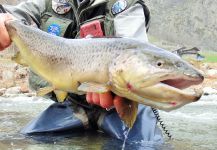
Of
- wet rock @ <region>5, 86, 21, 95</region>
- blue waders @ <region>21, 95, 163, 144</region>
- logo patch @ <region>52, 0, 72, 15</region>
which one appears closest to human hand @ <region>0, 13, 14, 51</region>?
logo patch @ <region>52, 0, 72, 15</region>

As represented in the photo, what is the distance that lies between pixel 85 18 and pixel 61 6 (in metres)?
0.36

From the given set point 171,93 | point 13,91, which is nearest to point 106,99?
point 171,93

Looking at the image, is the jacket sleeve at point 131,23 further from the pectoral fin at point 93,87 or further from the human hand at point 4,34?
the pectoral fin at point 93,87

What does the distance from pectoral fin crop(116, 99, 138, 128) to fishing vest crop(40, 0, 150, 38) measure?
2.12 metres

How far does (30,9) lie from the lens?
5.90m

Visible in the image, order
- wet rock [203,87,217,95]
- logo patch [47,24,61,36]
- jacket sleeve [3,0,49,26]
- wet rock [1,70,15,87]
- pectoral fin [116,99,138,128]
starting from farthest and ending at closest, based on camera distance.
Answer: wet rock [1,70,15,87]
wet rock [203,87,217,95]
logo patch [47,24,61,36]
jacket sleeve [3,0,49,26]
pectoral fin [116,99,138,128]

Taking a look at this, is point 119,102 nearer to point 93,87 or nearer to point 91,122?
point 93,87

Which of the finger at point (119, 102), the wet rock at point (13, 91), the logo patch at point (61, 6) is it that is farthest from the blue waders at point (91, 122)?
the wet rock at point (13, 91)

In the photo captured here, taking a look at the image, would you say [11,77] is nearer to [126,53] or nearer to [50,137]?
[50,137]

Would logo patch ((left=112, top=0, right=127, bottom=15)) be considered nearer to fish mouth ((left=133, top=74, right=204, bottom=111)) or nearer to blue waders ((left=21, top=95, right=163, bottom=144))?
blue waders ((left=21, top=95, right=163, bottom=144))

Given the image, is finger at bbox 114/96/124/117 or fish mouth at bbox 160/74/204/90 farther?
finger at bbox 114/96/124/117

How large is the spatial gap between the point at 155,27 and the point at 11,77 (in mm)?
112677

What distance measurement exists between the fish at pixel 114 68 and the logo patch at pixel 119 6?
1676 millimetres

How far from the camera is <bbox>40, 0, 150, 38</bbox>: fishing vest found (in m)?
5.61
